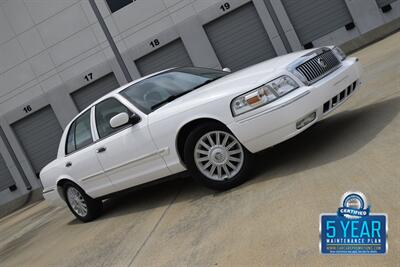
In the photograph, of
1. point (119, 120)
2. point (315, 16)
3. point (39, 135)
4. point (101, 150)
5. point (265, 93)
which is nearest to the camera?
point (265, 93)

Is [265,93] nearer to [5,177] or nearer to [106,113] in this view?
[106,113]

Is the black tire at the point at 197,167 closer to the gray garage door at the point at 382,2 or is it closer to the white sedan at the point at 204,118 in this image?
the white sedan at the point at 204,118

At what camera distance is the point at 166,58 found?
20.0 metres

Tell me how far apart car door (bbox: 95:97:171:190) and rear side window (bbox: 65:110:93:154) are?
0.24m

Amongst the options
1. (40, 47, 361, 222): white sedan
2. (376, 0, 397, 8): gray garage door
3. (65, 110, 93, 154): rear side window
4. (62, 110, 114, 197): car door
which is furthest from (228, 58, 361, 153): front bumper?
(376, 0, 397, 8): gray garage door

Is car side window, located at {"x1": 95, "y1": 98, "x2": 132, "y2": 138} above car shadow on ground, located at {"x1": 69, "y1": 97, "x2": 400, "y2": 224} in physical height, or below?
above

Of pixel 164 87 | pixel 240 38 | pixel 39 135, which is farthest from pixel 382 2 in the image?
pixel 164 87

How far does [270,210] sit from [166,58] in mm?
15950

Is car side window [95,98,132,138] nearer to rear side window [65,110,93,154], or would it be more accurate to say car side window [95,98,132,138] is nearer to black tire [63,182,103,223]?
rear side window [65,110,93,154]

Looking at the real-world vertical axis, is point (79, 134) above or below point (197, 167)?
above

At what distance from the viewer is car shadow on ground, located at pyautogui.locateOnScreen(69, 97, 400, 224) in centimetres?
537

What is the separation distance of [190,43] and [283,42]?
3.39 m

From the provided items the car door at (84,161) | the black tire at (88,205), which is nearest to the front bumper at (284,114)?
the car door at (84,161)

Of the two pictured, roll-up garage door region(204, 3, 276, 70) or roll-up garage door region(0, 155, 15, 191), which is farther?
roll-up garage door region(0, 155, 15, 191)
